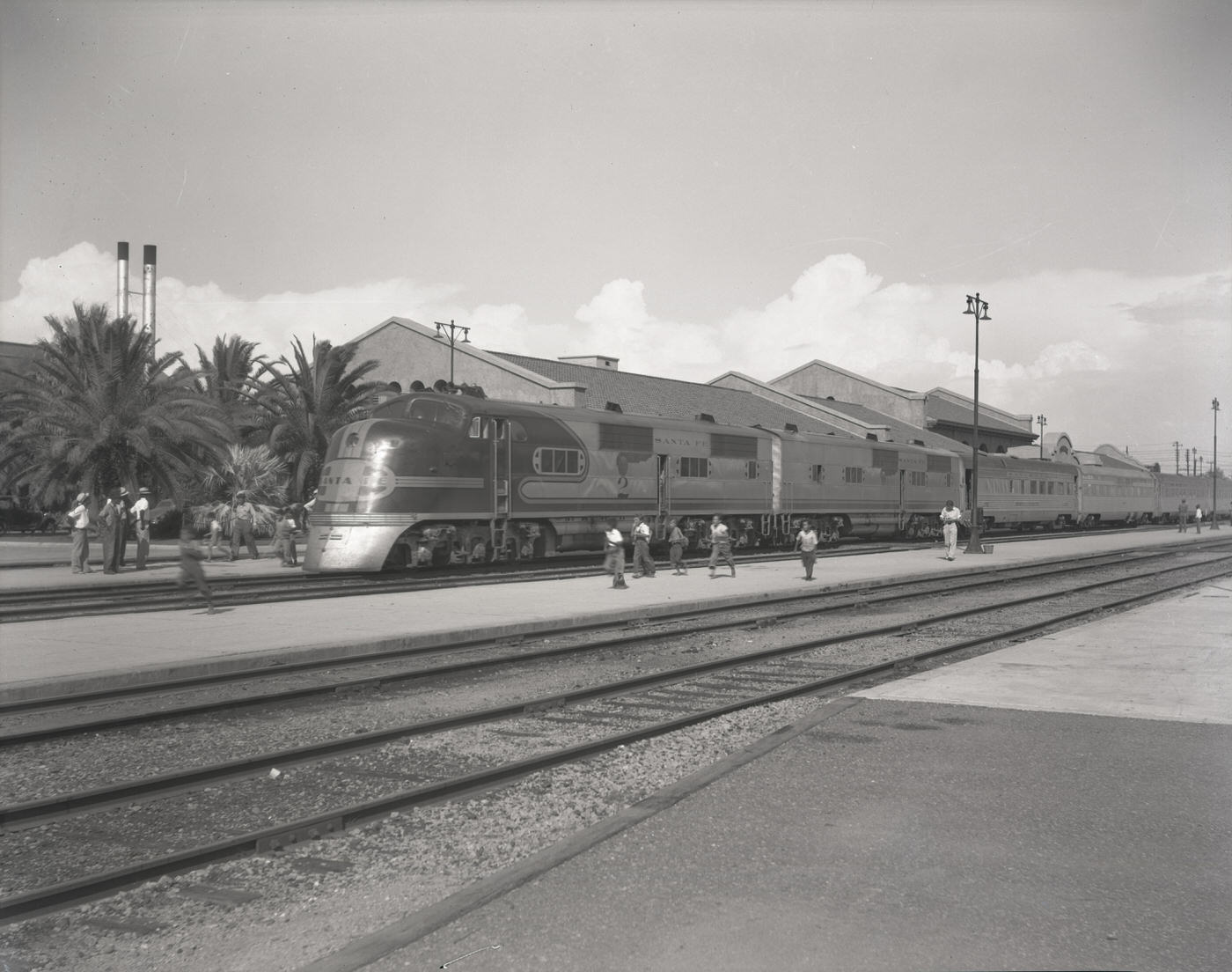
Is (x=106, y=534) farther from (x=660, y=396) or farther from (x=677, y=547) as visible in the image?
(x=660, y=396)

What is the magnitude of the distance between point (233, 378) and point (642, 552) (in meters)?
26.4

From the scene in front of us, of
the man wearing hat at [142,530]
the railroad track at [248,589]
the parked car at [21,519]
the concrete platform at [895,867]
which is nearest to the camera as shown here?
the concrete platform at [895,867]

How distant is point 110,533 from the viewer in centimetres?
2236

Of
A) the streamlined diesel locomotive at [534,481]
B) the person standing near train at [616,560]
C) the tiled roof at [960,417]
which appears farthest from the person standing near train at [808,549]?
the tiled roof at [960,417]

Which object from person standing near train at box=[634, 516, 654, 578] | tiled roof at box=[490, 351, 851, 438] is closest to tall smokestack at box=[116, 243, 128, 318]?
tiled roof at box=[490, 351, 851, 438]

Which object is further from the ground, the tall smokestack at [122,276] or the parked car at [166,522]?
the tall smokestack at [122,276]

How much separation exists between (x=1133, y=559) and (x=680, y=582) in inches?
759

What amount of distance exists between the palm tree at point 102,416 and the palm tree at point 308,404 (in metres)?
8.26

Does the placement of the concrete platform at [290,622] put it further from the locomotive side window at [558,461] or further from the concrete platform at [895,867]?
the concrete platform at [895,867]

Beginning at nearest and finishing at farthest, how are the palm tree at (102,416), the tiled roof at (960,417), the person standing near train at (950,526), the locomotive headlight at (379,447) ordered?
the locomotive headlight at (379,447) < the palm tree at (102,416) < the person standing near train at (950,526) < the tiled roof at (960,417)

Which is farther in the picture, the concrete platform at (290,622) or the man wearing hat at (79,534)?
the man wearing hat at (79,534)

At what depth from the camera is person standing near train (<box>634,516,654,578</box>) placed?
891 inches

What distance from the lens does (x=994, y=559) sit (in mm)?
31062

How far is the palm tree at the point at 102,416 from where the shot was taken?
27.1 m
